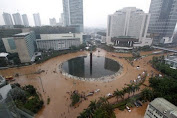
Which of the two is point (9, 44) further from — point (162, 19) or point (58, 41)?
point (162, 19)

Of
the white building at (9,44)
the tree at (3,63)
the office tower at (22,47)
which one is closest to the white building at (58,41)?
the white building at (9,44)

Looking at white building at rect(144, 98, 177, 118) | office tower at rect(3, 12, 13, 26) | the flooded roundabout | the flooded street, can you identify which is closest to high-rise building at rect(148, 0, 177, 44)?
the flooded street

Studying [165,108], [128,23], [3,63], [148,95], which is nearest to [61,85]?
[148,95]

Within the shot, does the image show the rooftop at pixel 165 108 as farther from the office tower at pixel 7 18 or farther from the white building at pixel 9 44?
the office tower at pixel 7 18

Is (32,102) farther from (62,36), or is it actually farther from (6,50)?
(62,36)

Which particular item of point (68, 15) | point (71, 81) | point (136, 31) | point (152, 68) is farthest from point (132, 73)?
point (68, 15)
